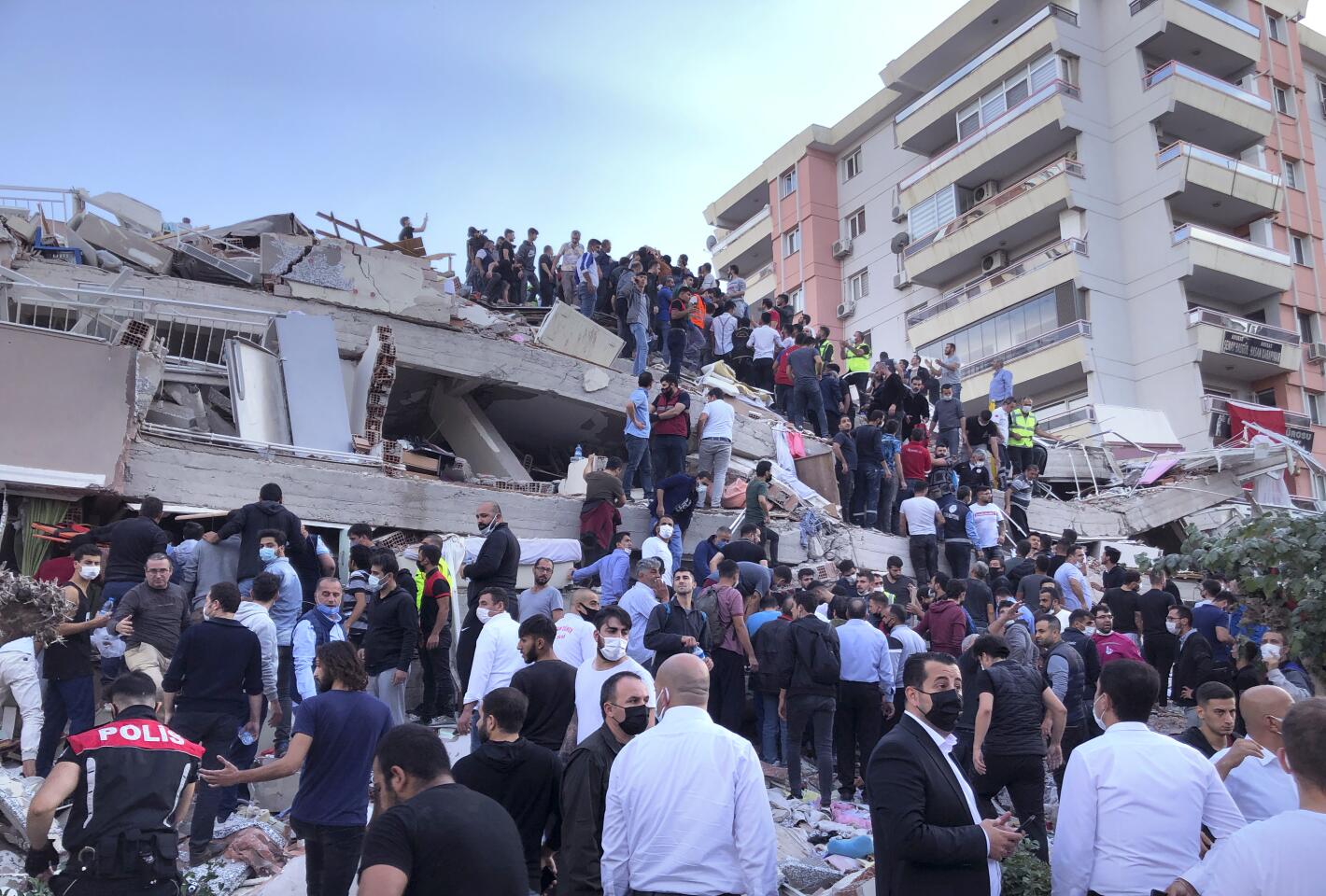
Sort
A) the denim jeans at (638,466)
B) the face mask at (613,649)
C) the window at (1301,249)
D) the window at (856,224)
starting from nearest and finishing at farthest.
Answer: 1. the face mask at (613,649)
2. the denim jeans at (638,466)
3. the window at (1301,249)
4. the window at (856,224)

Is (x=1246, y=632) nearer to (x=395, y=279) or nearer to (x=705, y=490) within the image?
(x=705, y=490)

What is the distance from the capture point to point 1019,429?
19359 mm

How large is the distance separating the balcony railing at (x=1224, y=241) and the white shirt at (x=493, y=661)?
2990 cm

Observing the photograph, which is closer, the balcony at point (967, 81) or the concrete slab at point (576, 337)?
the concrete slab at point (576, 337)

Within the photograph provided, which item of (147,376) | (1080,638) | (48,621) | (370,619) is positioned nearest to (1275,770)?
(1080,638)

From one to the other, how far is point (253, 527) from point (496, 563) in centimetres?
215

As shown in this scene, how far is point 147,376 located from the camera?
1201 cm

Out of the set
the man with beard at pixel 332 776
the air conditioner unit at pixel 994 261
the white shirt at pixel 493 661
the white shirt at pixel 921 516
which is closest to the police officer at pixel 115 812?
the man with beard at pixel 332 776

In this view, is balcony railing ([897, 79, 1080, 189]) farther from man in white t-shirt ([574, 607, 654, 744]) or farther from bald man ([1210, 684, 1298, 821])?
bald man ([1210, 684, 1298, 821])

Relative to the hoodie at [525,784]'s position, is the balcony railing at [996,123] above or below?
above

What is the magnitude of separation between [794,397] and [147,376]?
9.65 meters

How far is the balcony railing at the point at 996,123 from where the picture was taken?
3269 cm

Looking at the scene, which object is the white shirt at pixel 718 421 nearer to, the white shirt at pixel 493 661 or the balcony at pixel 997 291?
the white shirt at pixel 493 661

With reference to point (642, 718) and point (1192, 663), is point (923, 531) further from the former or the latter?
point (642, 718)
